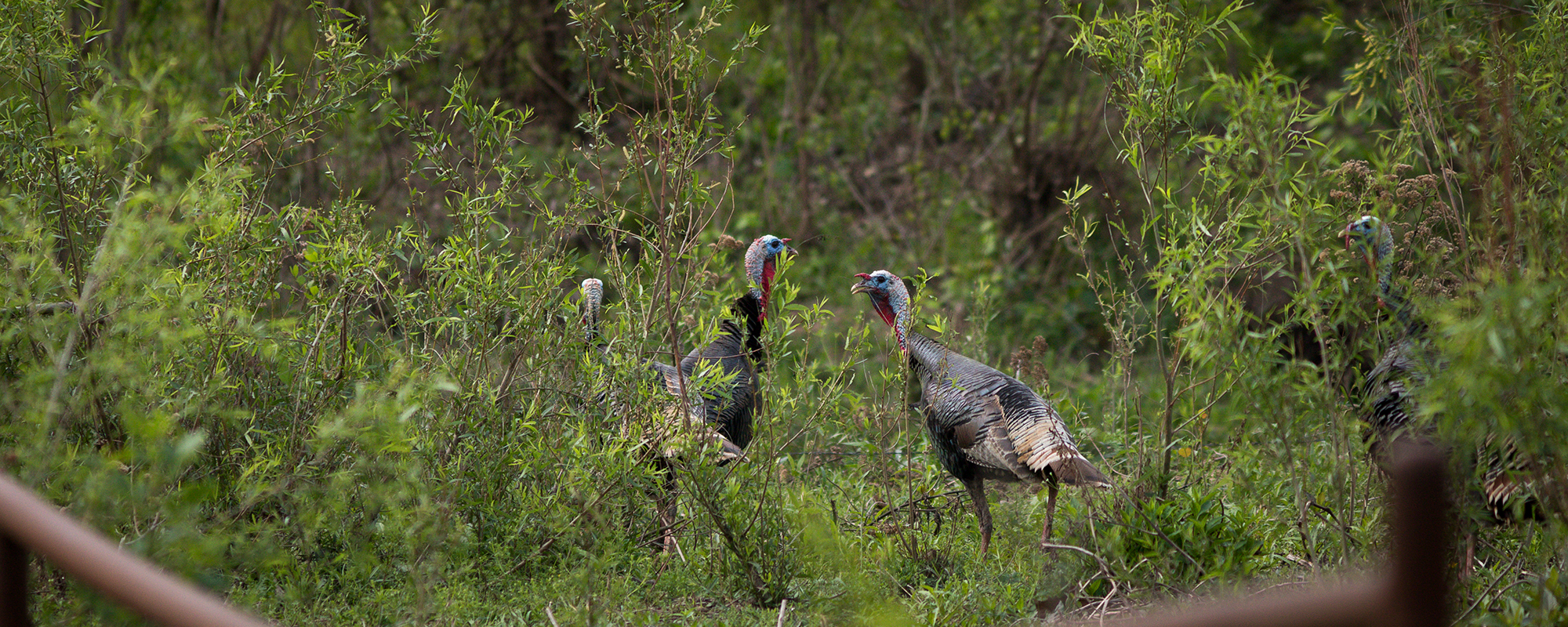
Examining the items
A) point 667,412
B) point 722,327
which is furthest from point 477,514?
point 722,327

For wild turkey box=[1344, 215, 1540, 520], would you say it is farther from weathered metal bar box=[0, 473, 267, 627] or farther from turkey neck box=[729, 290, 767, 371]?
turkey neck box=[729, 290, 767, 371]

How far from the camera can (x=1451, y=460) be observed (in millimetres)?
2656

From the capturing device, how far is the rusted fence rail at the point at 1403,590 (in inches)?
42.4

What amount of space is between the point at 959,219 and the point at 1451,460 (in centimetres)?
693

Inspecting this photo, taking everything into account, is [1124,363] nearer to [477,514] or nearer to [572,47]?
[477,514]

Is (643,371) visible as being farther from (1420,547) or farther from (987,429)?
(1420,547)

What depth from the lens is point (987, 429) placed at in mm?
4430

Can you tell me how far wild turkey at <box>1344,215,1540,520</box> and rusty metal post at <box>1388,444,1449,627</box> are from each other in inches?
62.4

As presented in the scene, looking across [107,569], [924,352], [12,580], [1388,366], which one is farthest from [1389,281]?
[12,580]

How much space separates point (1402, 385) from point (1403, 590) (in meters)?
3.03

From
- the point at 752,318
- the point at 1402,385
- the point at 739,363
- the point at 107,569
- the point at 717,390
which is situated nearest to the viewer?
the point at 107,569

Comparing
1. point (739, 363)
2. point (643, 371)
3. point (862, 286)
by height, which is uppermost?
point (643, 371)

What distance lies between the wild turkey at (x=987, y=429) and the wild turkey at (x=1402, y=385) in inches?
39.0

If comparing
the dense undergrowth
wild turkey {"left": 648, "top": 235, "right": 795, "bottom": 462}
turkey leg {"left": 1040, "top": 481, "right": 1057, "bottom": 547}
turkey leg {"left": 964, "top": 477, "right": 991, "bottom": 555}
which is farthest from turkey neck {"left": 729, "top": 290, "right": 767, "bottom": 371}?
turkey leg {"left": 1040, "top": 481, "right": 1057, "bottom": 547}
